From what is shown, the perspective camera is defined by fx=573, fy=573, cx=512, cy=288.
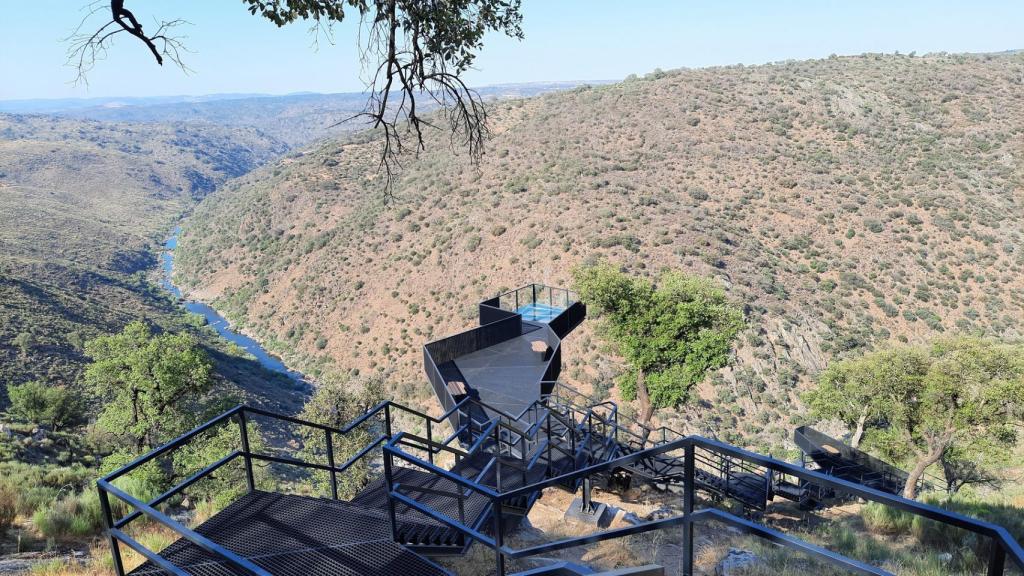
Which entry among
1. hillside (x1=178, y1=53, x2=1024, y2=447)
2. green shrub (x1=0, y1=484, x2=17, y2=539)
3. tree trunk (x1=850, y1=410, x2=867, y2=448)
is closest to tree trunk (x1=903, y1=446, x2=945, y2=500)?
tree trunk (x1=850, y1=410, x2=867, y2=448)

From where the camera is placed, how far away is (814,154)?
174 ft

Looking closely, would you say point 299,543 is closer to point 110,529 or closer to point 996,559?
point 110,529

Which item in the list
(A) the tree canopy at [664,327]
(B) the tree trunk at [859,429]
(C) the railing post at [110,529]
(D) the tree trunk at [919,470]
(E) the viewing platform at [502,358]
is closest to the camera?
(C) the railing post at [110,529]

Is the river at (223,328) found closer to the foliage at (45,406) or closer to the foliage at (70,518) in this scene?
the foliage at (45,406)

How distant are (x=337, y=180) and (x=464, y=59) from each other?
71.7m

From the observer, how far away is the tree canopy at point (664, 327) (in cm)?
1864

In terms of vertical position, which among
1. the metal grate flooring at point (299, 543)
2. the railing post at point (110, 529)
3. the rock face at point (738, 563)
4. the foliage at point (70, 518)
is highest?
the railing post at point (110, 529)

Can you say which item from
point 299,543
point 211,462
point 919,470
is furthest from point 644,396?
point 299,543

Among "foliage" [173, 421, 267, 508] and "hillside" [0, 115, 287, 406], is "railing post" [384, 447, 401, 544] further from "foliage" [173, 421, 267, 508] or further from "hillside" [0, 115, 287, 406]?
"hillside" [0, 115, 287, 406]

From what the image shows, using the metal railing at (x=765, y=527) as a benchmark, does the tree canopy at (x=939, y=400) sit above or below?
below

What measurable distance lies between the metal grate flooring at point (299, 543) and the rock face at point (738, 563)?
3170 millimetres

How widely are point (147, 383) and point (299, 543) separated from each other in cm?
1583

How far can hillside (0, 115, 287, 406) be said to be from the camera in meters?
36.7

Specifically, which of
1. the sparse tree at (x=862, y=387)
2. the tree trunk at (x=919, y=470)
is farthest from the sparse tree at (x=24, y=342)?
the tree trunk at (x=919, y=470)
